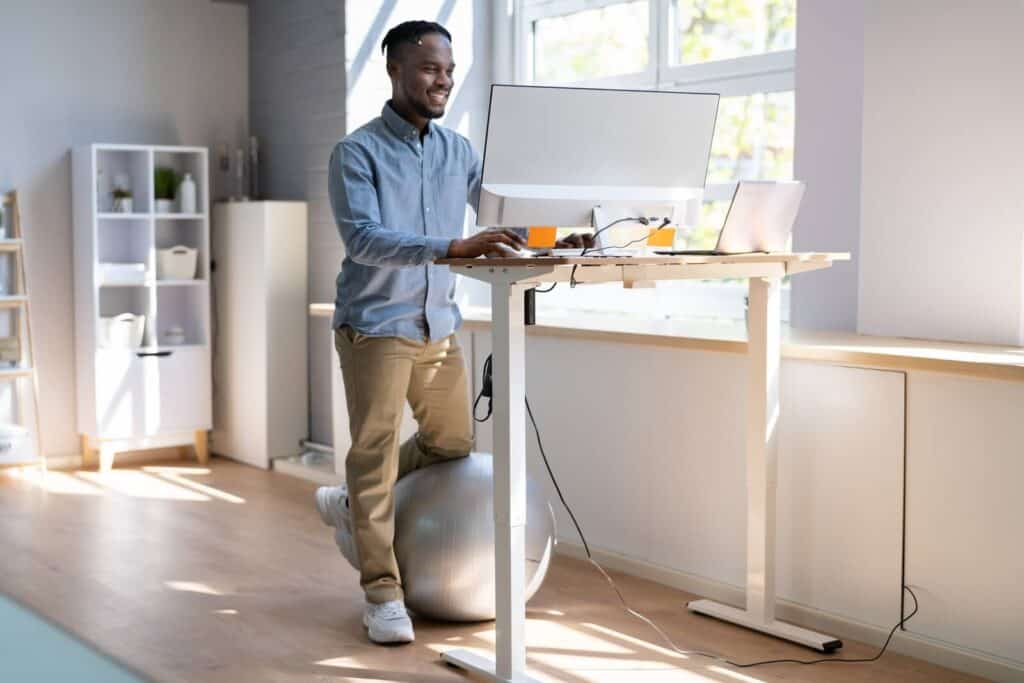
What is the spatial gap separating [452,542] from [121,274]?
2989 mm

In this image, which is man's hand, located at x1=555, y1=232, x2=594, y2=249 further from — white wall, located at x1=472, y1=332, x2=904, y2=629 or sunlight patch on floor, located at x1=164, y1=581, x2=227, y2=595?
sunlight patch on floor, located at x1=164, y1=581, x2=227, y2=595

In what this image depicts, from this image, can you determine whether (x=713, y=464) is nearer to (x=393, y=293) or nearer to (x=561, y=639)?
(x=561, y=639)

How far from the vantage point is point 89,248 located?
569 cm

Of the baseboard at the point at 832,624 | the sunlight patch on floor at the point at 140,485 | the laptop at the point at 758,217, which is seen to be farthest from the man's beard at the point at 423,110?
the sunlight patch on floor at the point at 140,485

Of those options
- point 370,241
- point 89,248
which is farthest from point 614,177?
point 89,248

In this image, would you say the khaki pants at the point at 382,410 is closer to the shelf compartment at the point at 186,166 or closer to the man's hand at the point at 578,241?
the man's hand at the point at 578,241

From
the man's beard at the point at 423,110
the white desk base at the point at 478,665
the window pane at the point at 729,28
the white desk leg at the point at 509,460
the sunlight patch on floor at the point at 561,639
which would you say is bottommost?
the sunlight patch on floor at the point at 561,639

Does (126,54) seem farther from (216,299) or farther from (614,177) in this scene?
(614,177)

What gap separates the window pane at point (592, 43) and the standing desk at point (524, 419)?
2.01 metres

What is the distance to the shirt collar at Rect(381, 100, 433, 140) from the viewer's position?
3285 millimetres

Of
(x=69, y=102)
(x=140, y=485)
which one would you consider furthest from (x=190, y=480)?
(x=69, y=102)

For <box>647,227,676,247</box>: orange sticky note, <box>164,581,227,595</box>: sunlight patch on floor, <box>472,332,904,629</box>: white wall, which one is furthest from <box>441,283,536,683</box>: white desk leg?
<box>164,581,227,595</box>: sunlight patch on floor

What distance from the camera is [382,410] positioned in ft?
10.8

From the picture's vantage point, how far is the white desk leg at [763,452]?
11.1 feet
